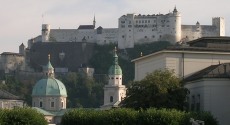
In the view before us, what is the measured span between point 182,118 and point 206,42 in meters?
12.5

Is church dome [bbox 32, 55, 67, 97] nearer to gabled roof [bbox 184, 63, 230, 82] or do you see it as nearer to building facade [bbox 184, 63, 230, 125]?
gabled roof [bbox 184, 63, 230, 82]

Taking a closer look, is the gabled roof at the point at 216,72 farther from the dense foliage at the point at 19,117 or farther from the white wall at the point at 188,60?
the dense foliage at the point at 19,117

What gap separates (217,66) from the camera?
6838 centimetres

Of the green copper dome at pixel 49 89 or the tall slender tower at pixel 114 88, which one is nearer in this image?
the green copper dome at pixel 49 89

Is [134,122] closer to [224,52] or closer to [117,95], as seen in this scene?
[224,52]

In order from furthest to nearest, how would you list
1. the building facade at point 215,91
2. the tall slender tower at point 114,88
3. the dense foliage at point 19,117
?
the tall slender tower at point 114,88, the dense foliage at point 19,117, the building facade at point 215,91

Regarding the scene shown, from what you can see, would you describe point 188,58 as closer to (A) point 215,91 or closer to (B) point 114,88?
(A) point 215,91

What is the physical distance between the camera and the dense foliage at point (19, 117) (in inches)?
2770

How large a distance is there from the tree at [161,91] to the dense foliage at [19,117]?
865 centimetres

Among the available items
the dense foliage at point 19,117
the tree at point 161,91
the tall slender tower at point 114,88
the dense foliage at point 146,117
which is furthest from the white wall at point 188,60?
the tall slender tower at point 114,88

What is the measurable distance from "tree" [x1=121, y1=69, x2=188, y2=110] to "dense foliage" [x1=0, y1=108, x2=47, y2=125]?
865cm

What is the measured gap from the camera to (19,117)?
7112 cm

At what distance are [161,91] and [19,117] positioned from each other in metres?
11.8

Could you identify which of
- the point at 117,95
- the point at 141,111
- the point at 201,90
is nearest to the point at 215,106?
the point at 201,90
